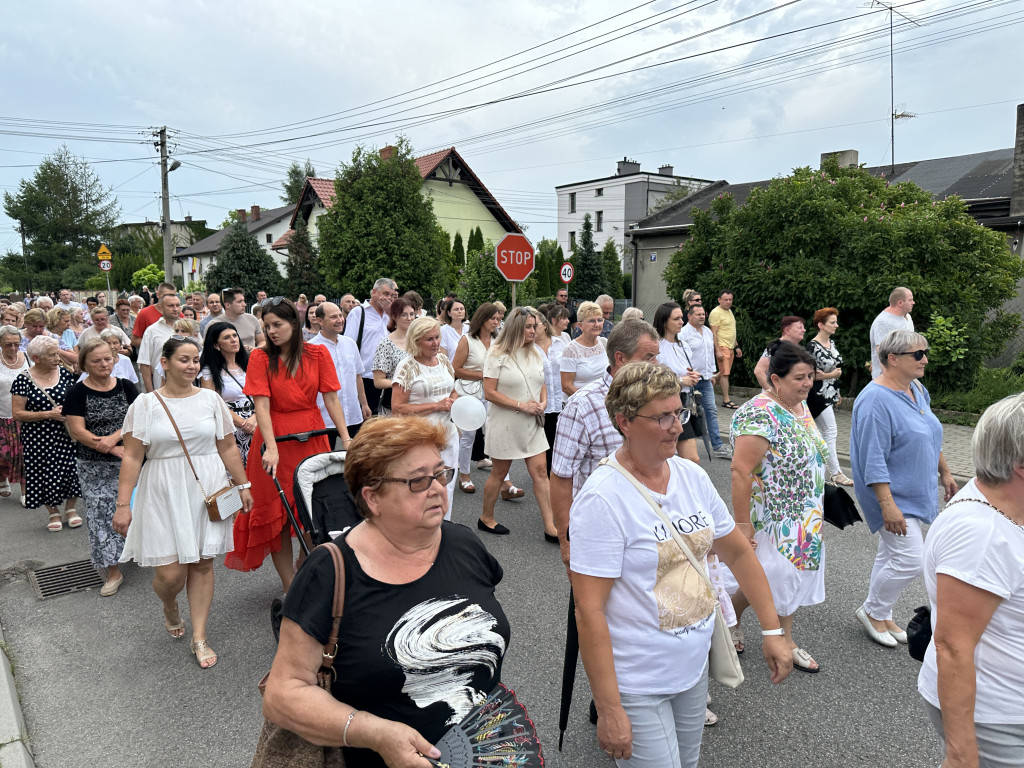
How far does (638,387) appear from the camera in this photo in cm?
232

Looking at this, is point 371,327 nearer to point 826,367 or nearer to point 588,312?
point 588,312

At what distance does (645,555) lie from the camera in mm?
2188

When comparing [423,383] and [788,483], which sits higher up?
[423,383]

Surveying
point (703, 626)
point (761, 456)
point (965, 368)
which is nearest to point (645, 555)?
point (703, 626)

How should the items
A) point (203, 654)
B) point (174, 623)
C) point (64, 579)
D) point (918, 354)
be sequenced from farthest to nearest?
point (64, 579) → point (174, 623) → point (203, 654) → point (918, 354)

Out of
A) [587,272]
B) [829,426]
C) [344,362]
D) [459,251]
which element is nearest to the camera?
[344,362]

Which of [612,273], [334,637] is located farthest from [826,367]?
[612,273]

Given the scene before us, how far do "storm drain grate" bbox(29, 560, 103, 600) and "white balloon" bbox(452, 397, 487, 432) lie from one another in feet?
10.0

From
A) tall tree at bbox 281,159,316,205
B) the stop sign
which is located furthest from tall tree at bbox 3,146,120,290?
the stop sign

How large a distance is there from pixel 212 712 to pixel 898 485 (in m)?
3.89

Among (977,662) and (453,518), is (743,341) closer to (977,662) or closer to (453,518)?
(453,518)

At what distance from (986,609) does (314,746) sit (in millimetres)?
1846

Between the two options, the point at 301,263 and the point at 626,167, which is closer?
the point at 301,263

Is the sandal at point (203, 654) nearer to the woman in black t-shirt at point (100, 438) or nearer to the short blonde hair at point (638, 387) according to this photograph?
the woman in black t-shirt at point (100, 438)
